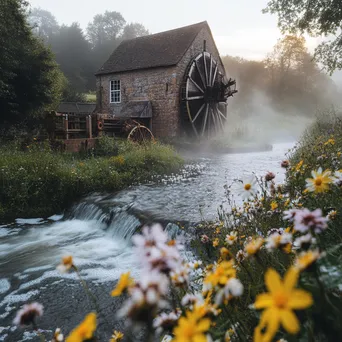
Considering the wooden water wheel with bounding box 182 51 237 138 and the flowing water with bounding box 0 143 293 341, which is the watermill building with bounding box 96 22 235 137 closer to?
the wooden water wheel with bounding box 182 51 237 138

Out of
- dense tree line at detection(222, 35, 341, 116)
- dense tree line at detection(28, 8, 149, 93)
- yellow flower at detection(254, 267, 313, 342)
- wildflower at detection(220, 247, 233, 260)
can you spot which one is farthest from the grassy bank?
dense tree line at detection(222, 35, 341, 116)

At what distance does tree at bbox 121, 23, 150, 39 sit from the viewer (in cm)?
6294

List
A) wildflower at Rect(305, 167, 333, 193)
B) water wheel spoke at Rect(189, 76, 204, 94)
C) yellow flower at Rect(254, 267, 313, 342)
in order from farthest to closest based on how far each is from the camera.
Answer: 1. water wheel spoke at Rect(189, 76, 204, 94)
2. wildflower at Rect(305, 167, 333, 193)
3. yellow flower at Rect(254, 267, 313, 342)

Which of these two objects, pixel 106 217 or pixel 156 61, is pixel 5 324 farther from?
pixel 156 61

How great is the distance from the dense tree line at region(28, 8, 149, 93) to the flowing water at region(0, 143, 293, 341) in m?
32.3

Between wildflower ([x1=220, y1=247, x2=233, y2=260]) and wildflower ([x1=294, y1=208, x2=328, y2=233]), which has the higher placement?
wildflower ([x1=294, y1=208, x2=328, y2=233])

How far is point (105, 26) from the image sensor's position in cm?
6619

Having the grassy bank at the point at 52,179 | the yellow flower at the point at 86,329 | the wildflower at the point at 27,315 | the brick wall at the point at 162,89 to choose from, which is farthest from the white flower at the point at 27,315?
the brick wall at the point at 162,89

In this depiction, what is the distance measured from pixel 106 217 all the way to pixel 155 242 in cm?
596

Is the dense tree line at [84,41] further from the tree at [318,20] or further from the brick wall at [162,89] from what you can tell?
the tree at [318,20]

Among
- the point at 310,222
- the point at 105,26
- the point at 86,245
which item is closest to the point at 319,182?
the point at 310,222

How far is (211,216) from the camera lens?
5.63m

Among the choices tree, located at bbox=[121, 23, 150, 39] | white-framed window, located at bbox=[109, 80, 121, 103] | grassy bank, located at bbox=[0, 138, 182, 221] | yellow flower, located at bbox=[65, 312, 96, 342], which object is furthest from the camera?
tree, located at bbox=[121, 23, 150, 39]

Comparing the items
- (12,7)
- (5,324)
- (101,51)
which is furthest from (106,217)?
(101,51)
